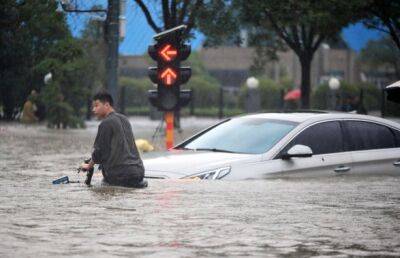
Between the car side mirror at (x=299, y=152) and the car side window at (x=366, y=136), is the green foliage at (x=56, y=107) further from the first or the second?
the car side mirror at (x=299, y=152)

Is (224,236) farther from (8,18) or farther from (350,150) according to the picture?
(8,18)

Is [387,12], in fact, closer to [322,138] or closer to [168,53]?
[168,53]

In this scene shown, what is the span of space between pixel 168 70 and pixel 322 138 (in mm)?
5748

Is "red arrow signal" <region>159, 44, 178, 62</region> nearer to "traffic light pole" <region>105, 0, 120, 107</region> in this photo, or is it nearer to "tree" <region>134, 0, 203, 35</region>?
"traffic light pole" <region>105, 0, 120, 107</region>

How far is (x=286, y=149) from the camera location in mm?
13273

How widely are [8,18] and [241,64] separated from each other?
65.8 metres

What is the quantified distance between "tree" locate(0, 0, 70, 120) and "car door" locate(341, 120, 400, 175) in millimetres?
8833

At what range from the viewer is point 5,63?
24969 mm

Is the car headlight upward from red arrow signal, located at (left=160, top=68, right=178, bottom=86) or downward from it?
downward

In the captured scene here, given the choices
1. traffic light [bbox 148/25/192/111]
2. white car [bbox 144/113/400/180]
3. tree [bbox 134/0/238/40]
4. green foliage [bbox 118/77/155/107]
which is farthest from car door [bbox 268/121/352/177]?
green foliage [bbox 118/77/155/107]

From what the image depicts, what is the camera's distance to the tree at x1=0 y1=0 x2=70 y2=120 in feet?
70.4

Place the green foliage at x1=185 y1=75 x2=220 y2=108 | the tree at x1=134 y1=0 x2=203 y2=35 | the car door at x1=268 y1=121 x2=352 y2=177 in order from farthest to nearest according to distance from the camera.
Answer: the green foliage at x1=185 y1=75 x2=220 y2=108
the tree at x1=134 y1=0 x2=203 y2=35
the car door at x1=268 y1=121 x2=352 y2=177

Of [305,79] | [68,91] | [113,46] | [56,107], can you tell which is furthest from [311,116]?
[305,79]

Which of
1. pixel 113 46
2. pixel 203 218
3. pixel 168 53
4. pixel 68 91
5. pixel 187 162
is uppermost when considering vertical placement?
pixel 113 46
